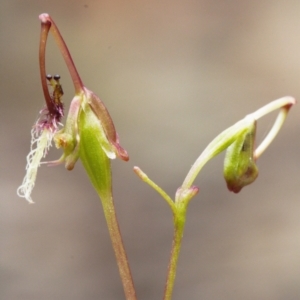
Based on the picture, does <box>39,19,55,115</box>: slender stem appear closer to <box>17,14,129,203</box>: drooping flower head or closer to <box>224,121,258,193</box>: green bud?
<box>17,14,129,203</box>: drooping flower head

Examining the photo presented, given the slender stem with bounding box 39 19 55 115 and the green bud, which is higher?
the slender stem with bounding box 39 19 55 115

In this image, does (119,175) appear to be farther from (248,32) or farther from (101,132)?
(101,132)

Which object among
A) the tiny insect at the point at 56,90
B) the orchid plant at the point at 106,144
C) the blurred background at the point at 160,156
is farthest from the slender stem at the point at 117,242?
the blurred background at the point at 160,156

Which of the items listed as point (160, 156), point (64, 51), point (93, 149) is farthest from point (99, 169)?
point (160, 156)

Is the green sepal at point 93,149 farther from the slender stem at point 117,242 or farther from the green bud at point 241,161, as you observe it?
the green bud at point 241,161

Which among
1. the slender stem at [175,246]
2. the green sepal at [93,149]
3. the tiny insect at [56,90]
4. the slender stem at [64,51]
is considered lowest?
the slender stem at [175,246]

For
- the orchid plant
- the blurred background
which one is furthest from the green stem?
the blurred background

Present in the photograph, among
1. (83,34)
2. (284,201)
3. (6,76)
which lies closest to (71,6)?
(83,34)
